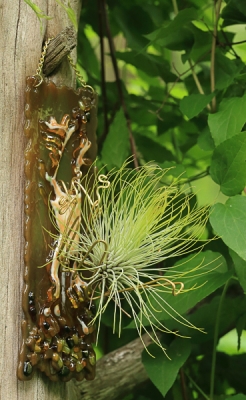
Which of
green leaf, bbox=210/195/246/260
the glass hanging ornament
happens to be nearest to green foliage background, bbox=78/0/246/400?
green leaf, bbox=210/195/246/260

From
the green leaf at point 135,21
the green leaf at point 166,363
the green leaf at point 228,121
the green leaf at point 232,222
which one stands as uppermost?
the green leaf at point 135,21

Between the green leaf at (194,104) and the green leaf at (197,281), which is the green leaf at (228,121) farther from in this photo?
the green leaf at (197,281)

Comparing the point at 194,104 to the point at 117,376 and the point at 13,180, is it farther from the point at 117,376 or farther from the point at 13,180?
the point at 117,376

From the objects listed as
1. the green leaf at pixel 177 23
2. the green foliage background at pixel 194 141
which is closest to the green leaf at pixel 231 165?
Answer: the green foliage background at pixel 194 141

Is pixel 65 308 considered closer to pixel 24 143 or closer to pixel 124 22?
pixel 24 143

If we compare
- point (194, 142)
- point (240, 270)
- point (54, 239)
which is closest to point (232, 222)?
point (240, 270)

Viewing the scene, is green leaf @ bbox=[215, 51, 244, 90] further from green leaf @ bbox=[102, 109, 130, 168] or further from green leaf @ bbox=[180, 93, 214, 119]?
green leaf @ bbox=[102, 109, 130, 168]

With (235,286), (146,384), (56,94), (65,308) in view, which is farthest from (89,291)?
(235,286)
